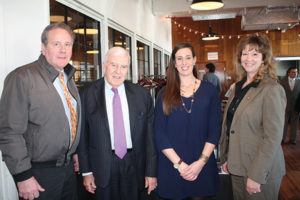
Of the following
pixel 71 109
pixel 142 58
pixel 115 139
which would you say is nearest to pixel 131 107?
pixel 115 139

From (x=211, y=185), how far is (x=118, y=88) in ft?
3.27

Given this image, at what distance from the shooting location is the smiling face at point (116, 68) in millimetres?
1813

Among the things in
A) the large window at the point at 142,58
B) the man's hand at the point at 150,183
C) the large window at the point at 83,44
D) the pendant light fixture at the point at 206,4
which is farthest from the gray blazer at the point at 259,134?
the large window at the point at 142,58

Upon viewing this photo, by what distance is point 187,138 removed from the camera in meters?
1.81

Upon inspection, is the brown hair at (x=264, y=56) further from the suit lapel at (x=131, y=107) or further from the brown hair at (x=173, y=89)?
the suit lapel at (x=131, y=107)

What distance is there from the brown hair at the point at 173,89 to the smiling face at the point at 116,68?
0.36 meters

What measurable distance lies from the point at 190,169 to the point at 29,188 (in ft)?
3.50

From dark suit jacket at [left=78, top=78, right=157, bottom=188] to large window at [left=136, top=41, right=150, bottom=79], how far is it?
5.46m

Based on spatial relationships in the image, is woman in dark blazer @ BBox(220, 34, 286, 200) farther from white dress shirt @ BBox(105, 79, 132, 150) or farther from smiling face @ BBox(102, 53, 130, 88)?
smiling face @ BBox(102, 53, 130, 88)

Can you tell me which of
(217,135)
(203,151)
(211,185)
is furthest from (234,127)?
(211,185)

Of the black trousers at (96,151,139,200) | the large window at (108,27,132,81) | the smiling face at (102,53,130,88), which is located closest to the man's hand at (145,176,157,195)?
the black trousers at (96,151,139,200)

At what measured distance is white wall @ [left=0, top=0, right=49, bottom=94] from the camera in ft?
7.23

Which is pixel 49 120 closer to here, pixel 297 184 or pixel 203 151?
pixel 203 151

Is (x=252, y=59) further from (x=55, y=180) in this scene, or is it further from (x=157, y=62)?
(x=157, y=62)
